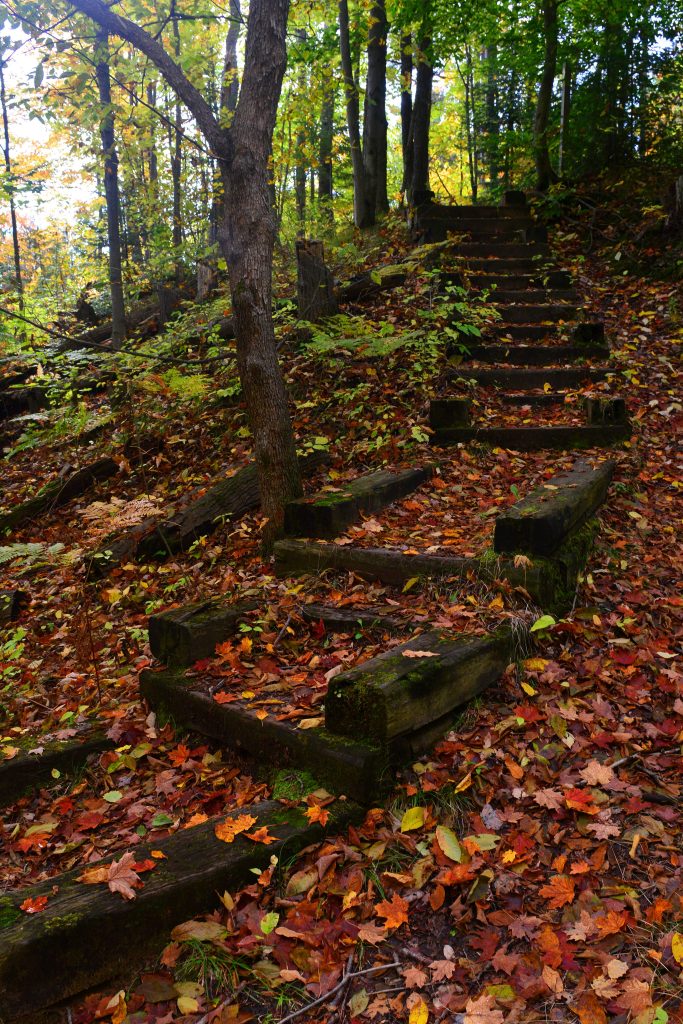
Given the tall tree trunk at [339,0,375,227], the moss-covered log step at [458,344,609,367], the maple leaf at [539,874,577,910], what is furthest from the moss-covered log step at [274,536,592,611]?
the tall tree trunk at [339,0,375,227]

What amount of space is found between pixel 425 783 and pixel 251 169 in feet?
13.9

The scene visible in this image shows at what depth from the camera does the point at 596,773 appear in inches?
121

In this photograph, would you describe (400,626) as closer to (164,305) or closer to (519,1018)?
(519,1018)

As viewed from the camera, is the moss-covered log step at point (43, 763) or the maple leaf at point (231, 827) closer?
the maple leaf at point (231, 827)

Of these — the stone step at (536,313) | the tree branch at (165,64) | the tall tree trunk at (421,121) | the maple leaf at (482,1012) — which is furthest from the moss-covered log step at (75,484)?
the tall tree trunk at (421,121)

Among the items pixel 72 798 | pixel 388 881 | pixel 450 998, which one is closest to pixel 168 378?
pixel 72 798

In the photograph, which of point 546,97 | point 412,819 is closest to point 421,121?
point 546,97

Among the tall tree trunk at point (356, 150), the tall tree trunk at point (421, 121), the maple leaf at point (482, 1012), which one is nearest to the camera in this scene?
the maple leaf at point (482, 1012)

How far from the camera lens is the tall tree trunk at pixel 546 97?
480 inches

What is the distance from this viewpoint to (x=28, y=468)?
9648mm

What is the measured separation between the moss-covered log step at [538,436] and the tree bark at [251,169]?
209 cm

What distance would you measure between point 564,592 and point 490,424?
9.60ft

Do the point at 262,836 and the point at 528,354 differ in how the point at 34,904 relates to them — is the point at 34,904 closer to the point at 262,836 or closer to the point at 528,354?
the point at 262,836

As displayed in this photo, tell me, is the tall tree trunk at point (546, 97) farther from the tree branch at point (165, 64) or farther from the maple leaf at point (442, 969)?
the maple leaf at point (442, 969)
